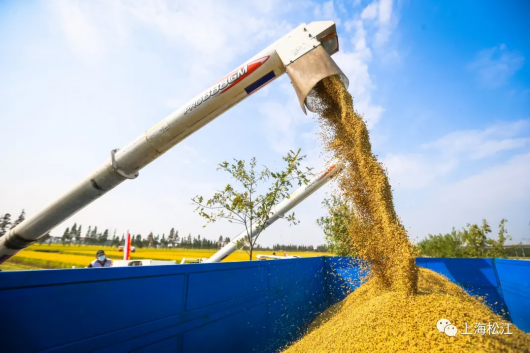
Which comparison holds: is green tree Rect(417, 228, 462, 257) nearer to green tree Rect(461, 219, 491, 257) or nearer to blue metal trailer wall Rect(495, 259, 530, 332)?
green tree Rect(461, 219, 491, 257)

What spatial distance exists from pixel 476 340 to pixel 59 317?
3327 millimetres

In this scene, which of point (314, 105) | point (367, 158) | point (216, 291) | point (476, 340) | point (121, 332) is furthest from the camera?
point (314, 105)

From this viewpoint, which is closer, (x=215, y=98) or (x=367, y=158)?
(x=367, y=158)

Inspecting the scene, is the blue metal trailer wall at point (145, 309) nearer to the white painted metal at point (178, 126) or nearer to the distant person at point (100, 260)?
the white painted metal at point (178, 126)

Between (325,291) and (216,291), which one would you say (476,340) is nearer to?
(216,291)

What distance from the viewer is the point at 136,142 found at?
166 inches

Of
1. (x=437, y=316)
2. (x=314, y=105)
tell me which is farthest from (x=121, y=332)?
(x=314, y=105)

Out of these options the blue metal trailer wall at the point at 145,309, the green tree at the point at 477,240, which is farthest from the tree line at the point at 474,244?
the blue metal trailer wall at the point at 145,309

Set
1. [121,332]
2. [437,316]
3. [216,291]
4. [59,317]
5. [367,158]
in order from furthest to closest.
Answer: [367,158], [216,291], [437,316], [121,332], [59,317]

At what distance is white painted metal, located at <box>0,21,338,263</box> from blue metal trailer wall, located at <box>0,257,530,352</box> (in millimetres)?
2388

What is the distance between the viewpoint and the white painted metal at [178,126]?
12.9ft

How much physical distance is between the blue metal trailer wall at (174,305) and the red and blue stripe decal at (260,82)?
2797 millimetres

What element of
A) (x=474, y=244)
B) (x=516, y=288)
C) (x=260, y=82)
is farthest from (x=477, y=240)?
(x=260, y=82)

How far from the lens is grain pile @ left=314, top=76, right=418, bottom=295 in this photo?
3.10 meters
